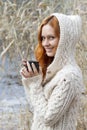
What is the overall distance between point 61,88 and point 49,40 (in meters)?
0.27

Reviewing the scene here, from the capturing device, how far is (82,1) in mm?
4281

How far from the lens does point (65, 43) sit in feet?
8.43

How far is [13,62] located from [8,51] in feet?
0.33

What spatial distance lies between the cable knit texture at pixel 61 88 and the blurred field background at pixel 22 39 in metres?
1.46

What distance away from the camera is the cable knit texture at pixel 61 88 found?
8.30 ft

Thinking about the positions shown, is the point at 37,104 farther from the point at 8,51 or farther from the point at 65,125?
the point at 8,51

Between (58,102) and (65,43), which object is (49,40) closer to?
(65,43)

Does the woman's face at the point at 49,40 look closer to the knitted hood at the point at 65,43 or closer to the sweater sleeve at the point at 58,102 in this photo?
the knitted hood at the point at 65,43

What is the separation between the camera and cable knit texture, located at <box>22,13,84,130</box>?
253 cm

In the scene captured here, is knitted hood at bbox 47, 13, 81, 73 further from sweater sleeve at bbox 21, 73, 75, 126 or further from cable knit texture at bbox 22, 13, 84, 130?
sweater sleeve at bbox 21, 73, 75, 126

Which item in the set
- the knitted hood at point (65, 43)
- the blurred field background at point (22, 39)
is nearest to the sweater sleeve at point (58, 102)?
the knitted hood at point (65, 43)

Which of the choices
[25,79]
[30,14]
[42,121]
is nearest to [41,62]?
[25,79]

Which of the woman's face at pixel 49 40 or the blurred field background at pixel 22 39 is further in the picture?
the blurred field background at pixel 22 39

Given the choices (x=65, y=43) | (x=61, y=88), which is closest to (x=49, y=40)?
(x=65, y=43)
